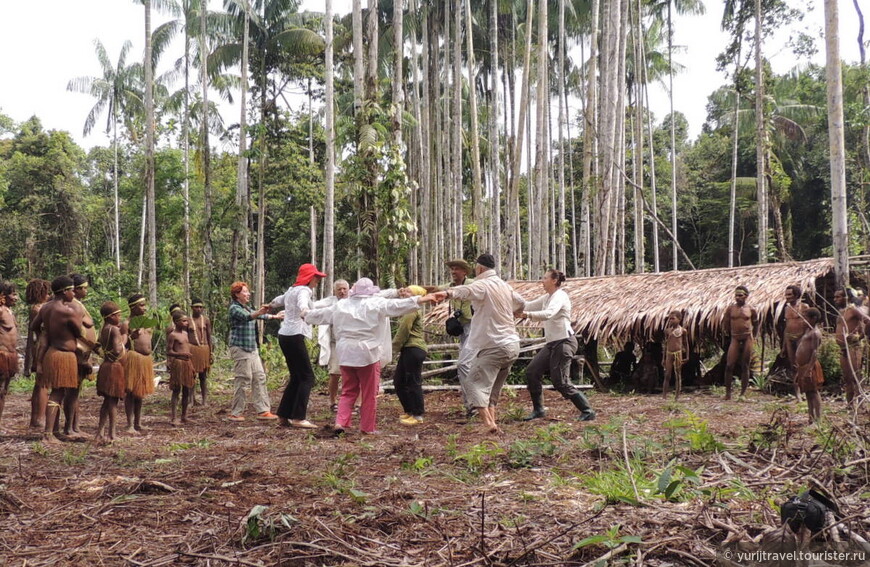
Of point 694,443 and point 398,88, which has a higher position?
point 398,88

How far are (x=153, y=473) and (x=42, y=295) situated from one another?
332cm

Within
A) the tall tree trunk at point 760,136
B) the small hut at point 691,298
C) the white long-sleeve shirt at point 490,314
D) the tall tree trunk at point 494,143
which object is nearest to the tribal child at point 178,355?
the white long-sleeve shirt at point 490,314

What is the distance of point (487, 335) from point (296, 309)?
6.72 ft

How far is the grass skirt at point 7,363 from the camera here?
674cm

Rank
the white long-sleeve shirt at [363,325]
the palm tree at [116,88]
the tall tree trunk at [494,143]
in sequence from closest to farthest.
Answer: the white long-sleeve shirt at [363,325]
the tall tree trunk at [494,143]
the palm tree at [116,88]

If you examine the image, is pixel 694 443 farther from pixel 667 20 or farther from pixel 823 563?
pixel 667 20

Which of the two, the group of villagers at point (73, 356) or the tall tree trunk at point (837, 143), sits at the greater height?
the tall tree trunk at point (837, 143)

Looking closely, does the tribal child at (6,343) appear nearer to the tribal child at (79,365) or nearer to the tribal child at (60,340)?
the tribal child at (60,340)

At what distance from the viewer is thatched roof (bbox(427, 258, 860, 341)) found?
10000mm

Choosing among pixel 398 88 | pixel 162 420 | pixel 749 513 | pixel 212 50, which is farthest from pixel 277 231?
pixel 749 513

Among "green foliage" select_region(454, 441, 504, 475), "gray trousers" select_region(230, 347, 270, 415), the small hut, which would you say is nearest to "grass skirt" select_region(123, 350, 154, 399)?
"gray trousers" select_region(230, 347, 270, 415)

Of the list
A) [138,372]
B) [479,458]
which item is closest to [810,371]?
[479,458]

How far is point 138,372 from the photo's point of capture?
6.68 metres

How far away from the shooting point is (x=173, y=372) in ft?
26.1
